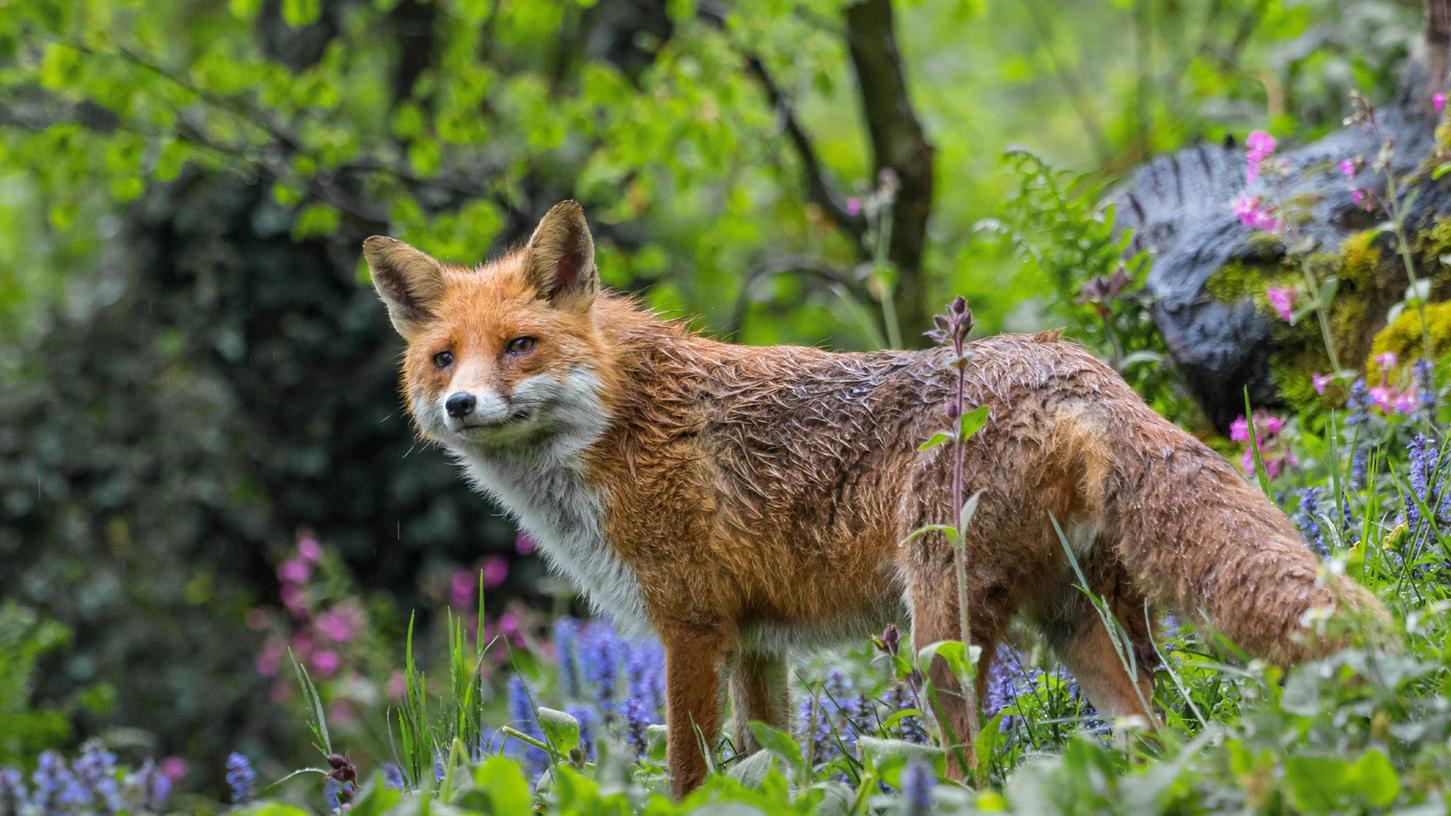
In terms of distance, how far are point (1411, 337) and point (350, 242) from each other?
7.09m

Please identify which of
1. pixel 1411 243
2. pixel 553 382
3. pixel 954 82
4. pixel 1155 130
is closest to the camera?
pixel 553 382

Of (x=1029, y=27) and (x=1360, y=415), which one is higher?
(x=1029, y=27)

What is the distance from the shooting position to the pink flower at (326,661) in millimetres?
8312

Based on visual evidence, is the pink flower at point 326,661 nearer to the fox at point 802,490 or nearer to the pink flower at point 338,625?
the pink flower at point 338,625

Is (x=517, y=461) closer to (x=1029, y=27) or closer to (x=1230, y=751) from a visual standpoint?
(x=1230, y=751)

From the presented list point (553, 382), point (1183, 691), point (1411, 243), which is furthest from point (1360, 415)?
point (553, 382)

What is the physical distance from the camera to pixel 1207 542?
3354mm

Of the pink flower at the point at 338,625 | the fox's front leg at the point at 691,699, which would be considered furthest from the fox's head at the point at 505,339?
the pink flower at the point at 338,625

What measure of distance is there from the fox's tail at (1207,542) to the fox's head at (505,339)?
5.54 ft

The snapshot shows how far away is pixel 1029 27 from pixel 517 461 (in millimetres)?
10923

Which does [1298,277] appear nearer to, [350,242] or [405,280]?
[405,280]

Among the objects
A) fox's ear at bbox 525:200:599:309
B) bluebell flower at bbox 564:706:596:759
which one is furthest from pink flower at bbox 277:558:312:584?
fox's ear at bbox 525:200:599:309

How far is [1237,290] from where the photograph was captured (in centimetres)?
546

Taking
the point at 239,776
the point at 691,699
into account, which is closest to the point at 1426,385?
the point at 691,699
